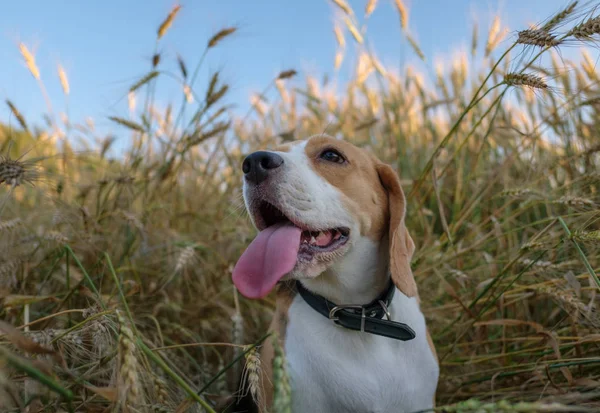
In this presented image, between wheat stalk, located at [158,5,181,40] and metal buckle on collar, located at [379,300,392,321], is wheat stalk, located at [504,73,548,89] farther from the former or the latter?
wheat stalk, located at [158,5,181,40]

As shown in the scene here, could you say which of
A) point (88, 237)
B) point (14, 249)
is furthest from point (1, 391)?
point (88, 237)

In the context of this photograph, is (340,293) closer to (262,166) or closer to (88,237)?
(262,166)

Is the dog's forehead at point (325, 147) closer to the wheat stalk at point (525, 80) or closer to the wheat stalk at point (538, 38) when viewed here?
the wheat stalk at point (525, 80)

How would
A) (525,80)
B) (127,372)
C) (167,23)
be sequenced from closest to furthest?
(127,372) < (525,80) < (167,23)

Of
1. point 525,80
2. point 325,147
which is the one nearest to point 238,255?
point 325,147

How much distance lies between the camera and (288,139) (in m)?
3.56

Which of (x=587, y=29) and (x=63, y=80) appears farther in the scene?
(x=63, y=80)

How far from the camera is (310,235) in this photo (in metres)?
2.16

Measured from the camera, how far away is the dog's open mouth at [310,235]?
2.10 m

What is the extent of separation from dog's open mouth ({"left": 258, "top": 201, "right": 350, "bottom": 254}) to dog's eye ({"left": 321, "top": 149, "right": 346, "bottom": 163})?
378mm

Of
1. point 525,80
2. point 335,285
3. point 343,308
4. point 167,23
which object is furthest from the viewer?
point 167,23

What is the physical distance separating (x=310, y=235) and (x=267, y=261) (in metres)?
0.24

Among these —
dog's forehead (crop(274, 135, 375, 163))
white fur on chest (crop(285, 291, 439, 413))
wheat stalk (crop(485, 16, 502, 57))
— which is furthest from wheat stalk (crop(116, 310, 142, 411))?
wheat stalk (crop(485, 16, 502, 57))

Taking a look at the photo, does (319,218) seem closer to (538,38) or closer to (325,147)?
(325,147)
